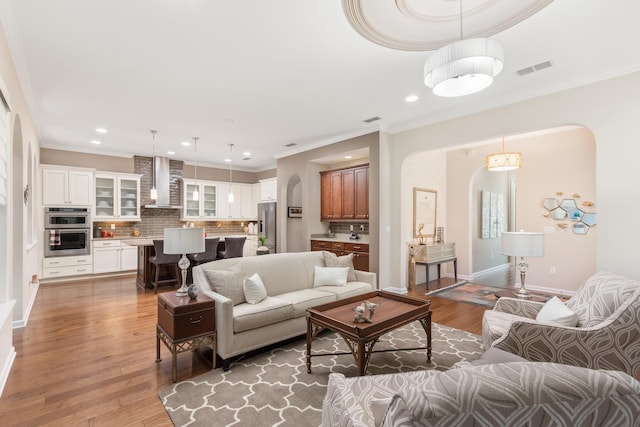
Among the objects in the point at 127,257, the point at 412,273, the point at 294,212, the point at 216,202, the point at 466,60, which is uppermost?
the point at 466,60

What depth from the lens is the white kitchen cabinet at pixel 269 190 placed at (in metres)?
8.62

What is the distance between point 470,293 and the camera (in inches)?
218

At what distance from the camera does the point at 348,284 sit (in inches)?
160

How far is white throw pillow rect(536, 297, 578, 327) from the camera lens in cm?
232

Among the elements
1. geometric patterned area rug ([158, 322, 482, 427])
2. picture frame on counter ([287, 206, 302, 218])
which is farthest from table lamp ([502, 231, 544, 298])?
picture frame on counter ([287, 206, 302, 218])

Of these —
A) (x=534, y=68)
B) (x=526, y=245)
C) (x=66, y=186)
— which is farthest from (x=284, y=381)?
(x=66, y=186)

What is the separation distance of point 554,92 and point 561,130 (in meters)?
2.22

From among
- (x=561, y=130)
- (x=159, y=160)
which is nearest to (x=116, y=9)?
(x=159, y=160)

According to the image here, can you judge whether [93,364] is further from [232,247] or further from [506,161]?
[506,161]

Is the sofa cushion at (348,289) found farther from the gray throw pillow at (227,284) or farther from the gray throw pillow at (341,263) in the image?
the gray throw pillow at (227,284)

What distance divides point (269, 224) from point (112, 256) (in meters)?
3.51

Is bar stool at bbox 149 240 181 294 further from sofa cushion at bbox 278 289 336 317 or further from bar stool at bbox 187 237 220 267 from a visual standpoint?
sofa cushion at bbox 278 289 336 317

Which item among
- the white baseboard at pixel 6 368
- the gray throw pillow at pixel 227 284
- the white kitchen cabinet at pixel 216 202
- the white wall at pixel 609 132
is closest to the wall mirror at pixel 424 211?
the white wall at pixel 609 132

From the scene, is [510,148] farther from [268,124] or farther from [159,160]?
[159,160]
